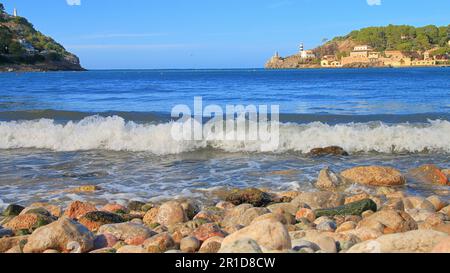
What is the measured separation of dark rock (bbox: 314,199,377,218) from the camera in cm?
600

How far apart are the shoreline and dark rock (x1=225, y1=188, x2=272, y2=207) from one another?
0.01 metres

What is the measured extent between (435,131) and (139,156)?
7.26m

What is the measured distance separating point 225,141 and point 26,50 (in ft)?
444

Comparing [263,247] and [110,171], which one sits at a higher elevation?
[263,247]

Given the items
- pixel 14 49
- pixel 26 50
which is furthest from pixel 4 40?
pixel 26 50

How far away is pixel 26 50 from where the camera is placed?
134250 millimetres

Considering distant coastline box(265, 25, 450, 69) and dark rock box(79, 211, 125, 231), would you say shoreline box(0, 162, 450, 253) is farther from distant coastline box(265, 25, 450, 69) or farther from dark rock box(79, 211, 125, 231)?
distant coastline box(265, 25, 450, 69)

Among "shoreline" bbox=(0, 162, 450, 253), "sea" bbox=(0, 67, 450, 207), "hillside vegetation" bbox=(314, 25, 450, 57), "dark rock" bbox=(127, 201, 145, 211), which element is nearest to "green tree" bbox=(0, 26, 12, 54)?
"hillside vegetation" bbox=(314, 25, 450, 57)

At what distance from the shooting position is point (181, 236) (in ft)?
16.1

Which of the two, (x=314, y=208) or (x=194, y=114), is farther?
(x=194, y=114)

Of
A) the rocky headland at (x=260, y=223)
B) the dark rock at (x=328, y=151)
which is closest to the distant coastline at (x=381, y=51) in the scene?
the dark rock at (x=328, y=151)

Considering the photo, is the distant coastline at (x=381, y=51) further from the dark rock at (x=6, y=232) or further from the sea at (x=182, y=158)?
the dark rock at (x=6, y=232)
